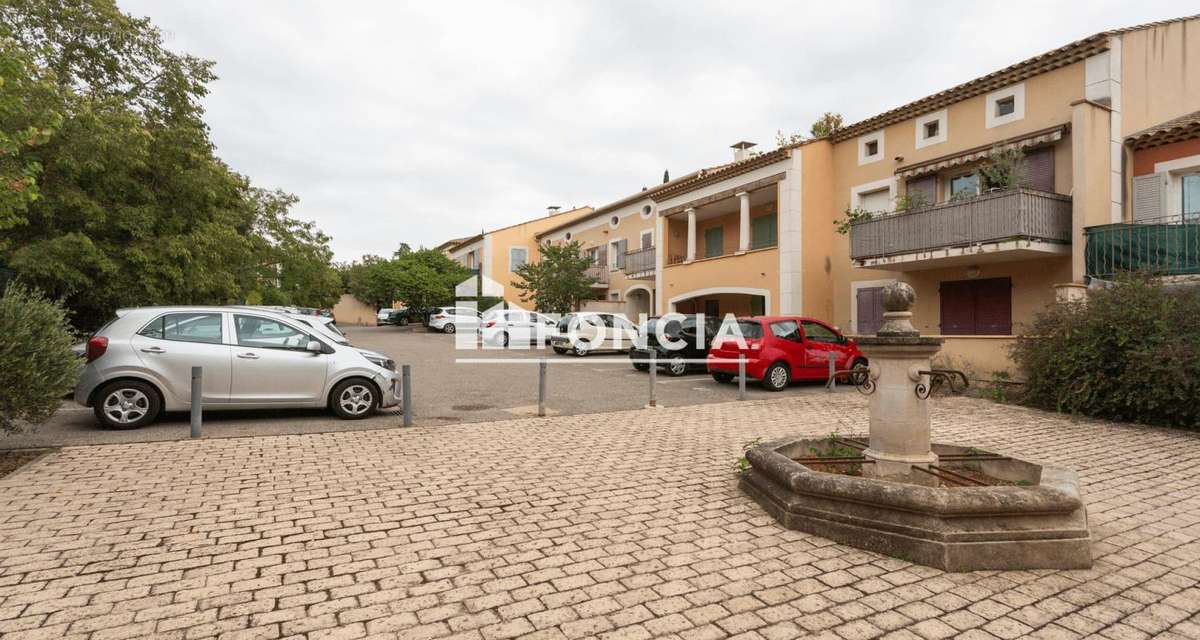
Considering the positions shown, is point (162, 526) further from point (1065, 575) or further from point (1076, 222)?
point (1076, 222)

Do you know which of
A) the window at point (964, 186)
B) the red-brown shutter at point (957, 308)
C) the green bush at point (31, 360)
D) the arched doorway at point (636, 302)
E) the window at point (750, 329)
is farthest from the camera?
the arched doorway at point (636, 302)

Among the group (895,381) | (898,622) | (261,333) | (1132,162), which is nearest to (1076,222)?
(1132,162)

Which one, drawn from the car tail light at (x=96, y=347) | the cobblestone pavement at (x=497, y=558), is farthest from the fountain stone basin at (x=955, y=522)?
the car tail light at (x=96, y=347)

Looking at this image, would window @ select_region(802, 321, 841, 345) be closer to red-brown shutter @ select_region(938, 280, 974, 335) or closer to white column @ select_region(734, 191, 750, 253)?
red-brown shutter @ select_region(938, 280, 974, 335)

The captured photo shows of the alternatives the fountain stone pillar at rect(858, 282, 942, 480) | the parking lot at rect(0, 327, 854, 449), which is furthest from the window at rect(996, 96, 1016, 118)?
the fountain stone pillar at rect(858, 282, 942, 480)

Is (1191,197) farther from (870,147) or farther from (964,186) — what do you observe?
(870,147)

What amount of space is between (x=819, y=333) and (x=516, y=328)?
14.1 metres

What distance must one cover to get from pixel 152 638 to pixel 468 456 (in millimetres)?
3617

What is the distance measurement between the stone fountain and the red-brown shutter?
37.0 ft

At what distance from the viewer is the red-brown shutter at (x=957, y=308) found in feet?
47.9

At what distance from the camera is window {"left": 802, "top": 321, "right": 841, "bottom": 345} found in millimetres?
13086

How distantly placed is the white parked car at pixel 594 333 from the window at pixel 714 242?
15.7 ft

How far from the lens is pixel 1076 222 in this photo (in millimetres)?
11906

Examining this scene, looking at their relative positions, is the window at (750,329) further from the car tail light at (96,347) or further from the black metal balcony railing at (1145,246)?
the car tail light at (96,347)
